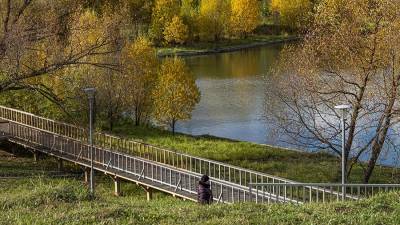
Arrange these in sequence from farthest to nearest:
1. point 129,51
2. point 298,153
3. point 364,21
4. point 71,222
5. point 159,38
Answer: point 159,38 < point 129,51 < point 298,153 < point 364,21 < point 71,222

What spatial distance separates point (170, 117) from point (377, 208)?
78.5ft

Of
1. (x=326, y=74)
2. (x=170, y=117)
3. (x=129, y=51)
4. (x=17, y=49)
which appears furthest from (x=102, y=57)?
(x=326, y=74)

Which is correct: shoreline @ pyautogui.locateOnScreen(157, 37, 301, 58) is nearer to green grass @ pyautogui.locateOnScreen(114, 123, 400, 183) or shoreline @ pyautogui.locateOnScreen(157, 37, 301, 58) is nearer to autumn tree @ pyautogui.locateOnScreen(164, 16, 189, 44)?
autumn tree @ pyautogui.locateOnScreen(164, 16, 189, 44)

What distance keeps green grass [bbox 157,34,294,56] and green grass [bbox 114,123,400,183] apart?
3676 centimetres

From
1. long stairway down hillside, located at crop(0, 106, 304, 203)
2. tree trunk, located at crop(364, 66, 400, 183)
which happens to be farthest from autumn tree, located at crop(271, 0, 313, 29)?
tree trunk, located at crop(364, 66, 400, 183)

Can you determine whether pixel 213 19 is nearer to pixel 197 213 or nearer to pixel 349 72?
pixel 349 72

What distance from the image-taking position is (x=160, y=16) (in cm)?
7062

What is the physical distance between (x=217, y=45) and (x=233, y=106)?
39015mm

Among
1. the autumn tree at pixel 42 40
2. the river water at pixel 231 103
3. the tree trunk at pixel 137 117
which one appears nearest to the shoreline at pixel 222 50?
the river water at pixel 231 103

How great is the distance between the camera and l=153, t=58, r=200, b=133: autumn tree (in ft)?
111

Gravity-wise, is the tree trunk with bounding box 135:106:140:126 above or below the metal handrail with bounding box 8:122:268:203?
below

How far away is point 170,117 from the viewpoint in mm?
34531

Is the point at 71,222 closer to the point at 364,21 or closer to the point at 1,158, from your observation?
the point at 364,21

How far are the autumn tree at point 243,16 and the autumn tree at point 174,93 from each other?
47.0 m
